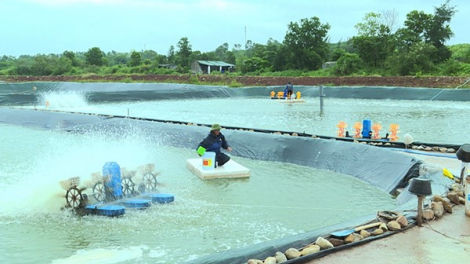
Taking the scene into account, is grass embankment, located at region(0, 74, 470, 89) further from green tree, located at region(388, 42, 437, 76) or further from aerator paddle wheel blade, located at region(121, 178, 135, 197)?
aerator paddle wheel blade, located at region(121, 178, 135, 197)

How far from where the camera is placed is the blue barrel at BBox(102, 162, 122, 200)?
7623 millimetres

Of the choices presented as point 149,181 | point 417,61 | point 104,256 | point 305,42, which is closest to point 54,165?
point 149,181

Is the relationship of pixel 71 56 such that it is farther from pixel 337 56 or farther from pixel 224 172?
pixel 224 172

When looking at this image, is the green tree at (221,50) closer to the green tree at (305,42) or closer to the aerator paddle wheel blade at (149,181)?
the green tree at (305,42)

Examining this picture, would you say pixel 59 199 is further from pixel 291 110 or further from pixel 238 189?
pixel 291 110

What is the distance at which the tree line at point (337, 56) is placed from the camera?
39062 millimetres

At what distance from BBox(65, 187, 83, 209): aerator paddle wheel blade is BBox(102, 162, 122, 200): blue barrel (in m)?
0.48

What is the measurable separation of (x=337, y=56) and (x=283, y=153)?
40.6 m

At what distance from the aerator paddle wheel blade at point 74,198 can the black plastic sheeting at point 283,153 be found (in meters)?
3.46

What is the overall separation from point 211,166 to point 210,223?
3.09 meters

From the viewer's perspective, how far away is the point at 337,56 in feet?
165

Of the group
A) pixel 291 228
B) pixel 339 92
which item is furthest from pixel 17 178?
pixel 339 92

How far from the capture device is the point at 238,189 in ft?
29.8

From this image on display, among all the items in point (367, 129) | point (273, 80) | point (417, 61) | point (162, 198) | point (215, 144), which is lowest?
point (162, 198)
